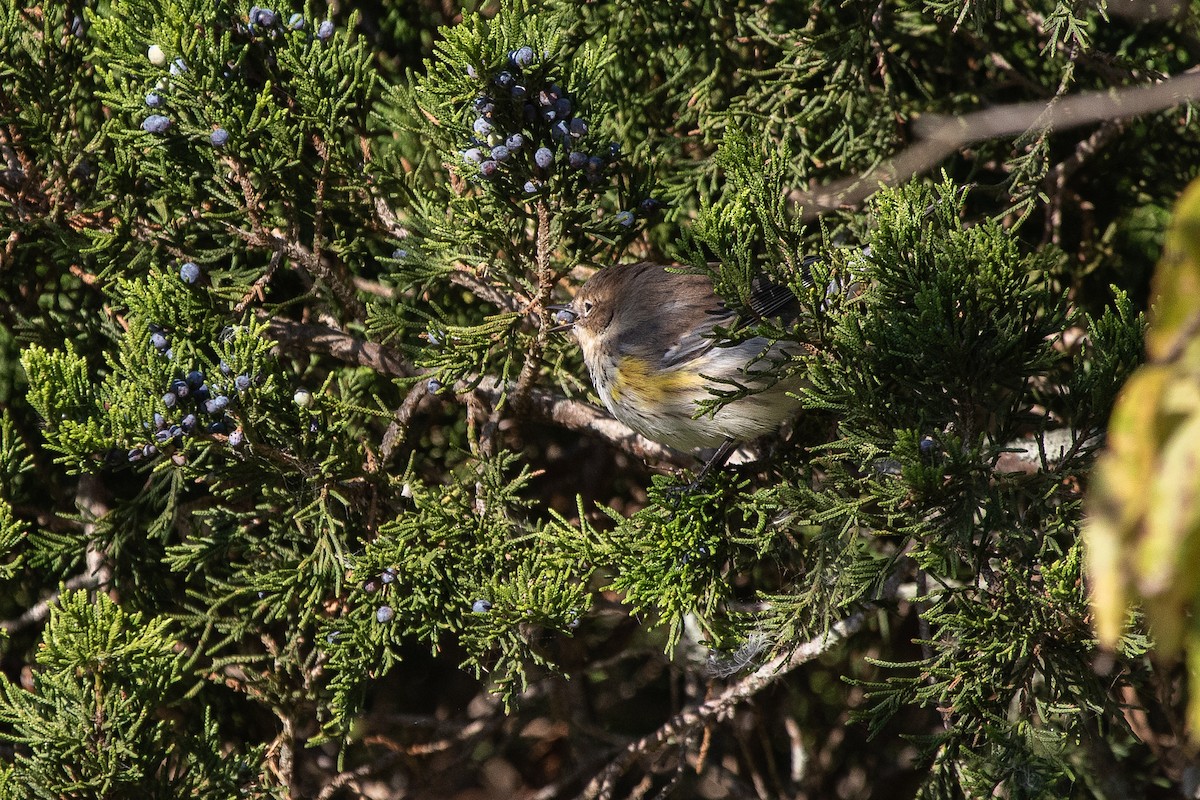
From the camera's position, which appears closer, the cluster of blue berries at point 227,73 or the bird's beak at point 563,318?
the cluster of blue berries at point 227,73

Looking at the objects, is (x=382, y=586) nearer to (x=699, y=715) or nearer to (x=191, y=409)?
(x=191, y=409)

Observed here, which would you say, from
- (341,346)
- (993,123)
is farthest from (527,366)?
(993,123)

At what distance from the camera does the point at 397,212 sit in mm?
2543

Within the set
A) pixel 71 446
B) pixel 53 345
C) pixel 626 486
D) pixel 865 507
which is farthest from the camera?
pixel 626 486

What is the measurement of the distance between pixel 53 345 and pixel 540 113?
1.44 m

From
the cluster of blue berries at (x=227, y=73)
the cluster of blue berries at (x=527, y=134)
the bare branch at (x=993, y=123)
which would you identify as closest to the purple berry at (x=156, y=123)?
the cluster of blue berries at (x=227, y=73)

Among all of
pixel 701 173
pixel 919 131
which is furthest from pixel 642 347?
pixel 919 131

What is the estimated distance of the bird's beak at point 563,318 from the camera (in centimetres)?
219

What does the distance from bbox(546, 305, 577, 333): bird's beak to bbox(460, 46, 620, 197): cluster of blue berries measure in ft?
1.00

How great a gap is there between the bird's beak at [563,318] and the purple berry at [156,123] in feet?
2.88

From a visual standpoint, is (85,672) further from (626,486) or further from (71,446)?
(626,486)

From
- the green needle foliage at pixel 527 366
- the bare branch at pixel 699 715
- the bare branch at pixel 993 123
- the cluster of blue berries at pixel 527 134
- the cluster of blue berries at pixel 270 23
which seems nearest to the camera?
the green needle foliage at pixel 527 366

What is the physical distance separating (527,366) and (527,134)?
0.54 m

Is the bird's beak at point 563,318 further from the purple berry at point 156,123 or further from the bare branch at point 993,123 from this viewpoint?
the purple berry at point 156,123
